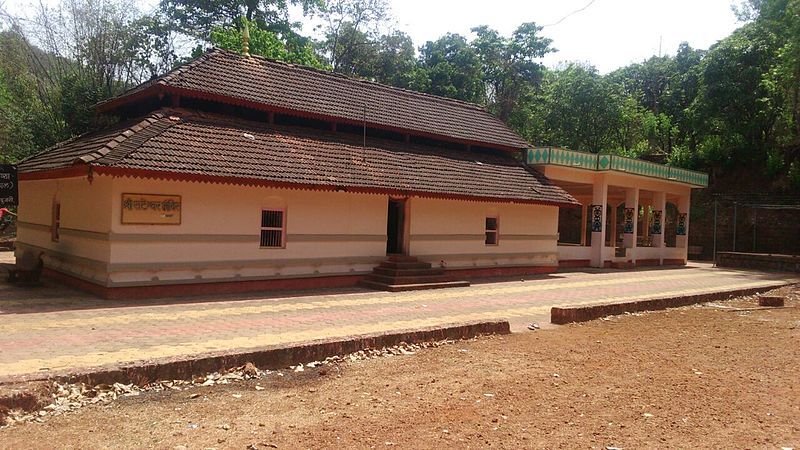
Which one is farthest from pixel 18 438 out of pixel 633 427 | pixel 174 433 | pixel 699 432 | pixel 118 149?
pixel 118 149

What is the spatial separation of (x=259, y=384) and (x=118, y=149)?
23.6 feet

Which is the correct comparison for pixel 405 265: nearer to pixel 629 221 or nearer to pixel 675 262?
pixel 629 221

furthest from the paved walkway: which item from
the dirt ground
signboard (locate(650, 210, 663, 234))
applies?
signboard (locate(650, 210, 663, 234))

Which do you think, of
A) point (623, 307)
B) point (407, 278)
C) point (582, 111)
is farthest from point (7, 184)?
point (582, 111)

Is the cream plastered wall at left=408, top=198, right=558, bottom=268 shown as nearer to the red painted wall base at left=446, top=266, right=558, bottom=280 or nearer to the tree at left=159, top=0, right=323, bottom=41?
the red painted wall base at left=446, top=266, right=558, bottom=280

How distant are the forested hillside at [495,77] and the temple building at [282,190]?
11.8m

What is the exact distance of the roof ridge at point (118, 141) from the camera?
10.6 meters

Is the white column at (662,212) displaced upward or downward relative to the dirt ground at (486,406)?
upward

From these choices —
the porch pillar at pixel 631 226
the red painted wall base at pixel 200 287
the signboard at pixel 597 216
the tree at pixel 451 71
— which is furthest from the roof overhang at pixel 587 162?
the tree at pixel 451 71

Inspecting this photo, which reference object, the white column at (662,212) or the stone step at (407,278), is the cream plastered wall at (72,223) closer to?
the stone step at (407,278)

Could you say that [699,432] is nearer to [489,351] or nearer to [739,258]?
[489,351]

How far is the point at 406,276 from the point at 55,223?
901 cm

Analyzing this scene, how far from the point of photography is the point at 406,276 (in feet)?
49.9

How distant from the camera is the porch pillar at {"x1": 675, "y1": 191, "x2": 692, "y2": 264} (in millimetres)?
26344
